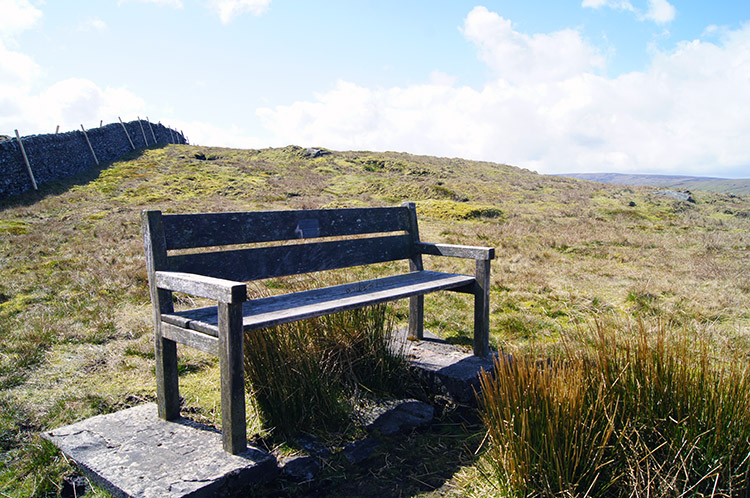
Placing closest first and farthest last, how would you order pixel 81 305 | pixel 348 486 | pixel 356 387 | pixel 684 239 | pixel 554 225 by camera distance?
1. pixel 348 486
2. pixel 356 387
3. pixel 81 305
4. pixel 684 239
5. pixel 554 225

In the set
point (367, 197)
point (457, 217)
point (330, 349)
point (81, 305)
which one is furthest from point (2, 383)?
point (367, 197)

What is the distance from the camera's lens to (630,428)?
2.03 meters

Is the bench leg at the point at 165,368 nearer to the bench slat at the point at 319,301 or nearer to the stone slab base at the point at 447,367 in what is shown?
the bench slat at the point at 319,301

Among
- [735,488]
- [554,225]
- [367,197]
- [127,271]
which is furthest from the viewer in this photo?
[367,197]

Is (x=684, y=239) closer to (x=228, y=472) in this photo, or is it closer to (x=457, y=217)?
(x=457, y=217)

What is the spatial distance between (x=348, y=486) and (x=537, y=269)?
588 cm

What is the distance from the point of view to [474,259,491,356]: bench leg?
381 centimetres

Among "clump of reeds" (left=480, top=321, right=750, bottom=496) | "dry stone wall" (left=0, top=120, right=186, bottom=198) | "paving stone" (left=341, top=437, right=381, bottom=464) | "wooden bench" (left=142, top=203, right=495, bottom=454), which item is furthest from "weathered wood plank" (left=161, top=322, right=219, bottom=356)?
"dry stone wall" (left=0, top=120, right=186, bottom=198)

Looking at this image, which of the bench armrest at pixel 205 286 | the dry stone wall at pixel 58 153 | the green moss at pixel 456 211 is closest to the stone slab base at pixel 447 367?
the bench armrest at pixel 205 286

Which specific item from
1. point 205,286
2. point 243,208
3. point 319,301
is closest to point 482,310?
point 319,301

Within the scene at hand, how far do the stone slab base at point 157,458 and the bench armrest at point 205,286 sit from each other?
789 millimetres

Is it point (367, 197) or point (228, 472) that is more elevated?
point (367, 197)

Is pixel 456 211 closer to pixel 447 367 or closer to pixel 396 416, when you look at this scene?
pixel 447 367

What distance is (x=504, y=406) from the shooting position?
2.16 m
